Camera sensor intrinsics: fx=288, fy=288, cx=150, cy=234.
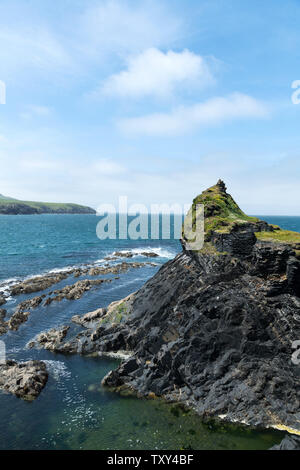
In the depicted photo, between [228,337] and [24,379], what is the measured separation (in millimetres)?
20605

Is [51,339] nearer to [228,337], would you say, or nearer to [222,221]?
[228,337]

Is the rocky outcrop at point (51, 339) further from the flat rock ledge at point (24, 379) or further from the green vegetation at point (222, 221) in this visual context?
the green vegetation at point (222, 221)

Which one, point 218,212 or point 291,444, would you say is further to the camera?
point 218,212

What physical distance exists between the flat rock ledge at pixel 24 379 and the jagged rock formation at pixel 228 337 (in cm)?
582

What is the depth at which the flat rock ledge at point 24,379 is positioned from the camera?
27.6 meters

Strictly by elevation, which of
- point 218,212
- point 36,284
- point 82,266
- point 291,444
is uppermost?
point 218,212

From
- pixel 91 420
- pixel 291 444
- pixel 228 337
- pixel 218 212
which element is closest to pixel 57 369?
pixel 91 420

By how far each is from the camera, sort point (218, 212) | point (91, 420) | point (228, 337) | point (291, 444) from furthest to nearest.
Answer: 1. point (218, 212)
2. point (228, 337)
3. point (91, 420)
4. point (291, 444)

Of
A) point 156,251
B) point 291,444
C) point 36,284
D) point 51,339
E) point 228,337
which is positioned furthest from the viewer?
point 156,251

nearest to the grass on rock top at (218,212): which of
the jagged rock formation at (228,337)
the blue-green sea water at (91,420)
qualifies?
the jagged rock formation at (228,337)

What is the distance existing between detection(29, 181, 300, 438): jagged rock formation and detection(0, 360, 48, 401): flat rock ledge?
19.1 feet

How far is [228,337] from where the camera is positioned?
28.5 meters
